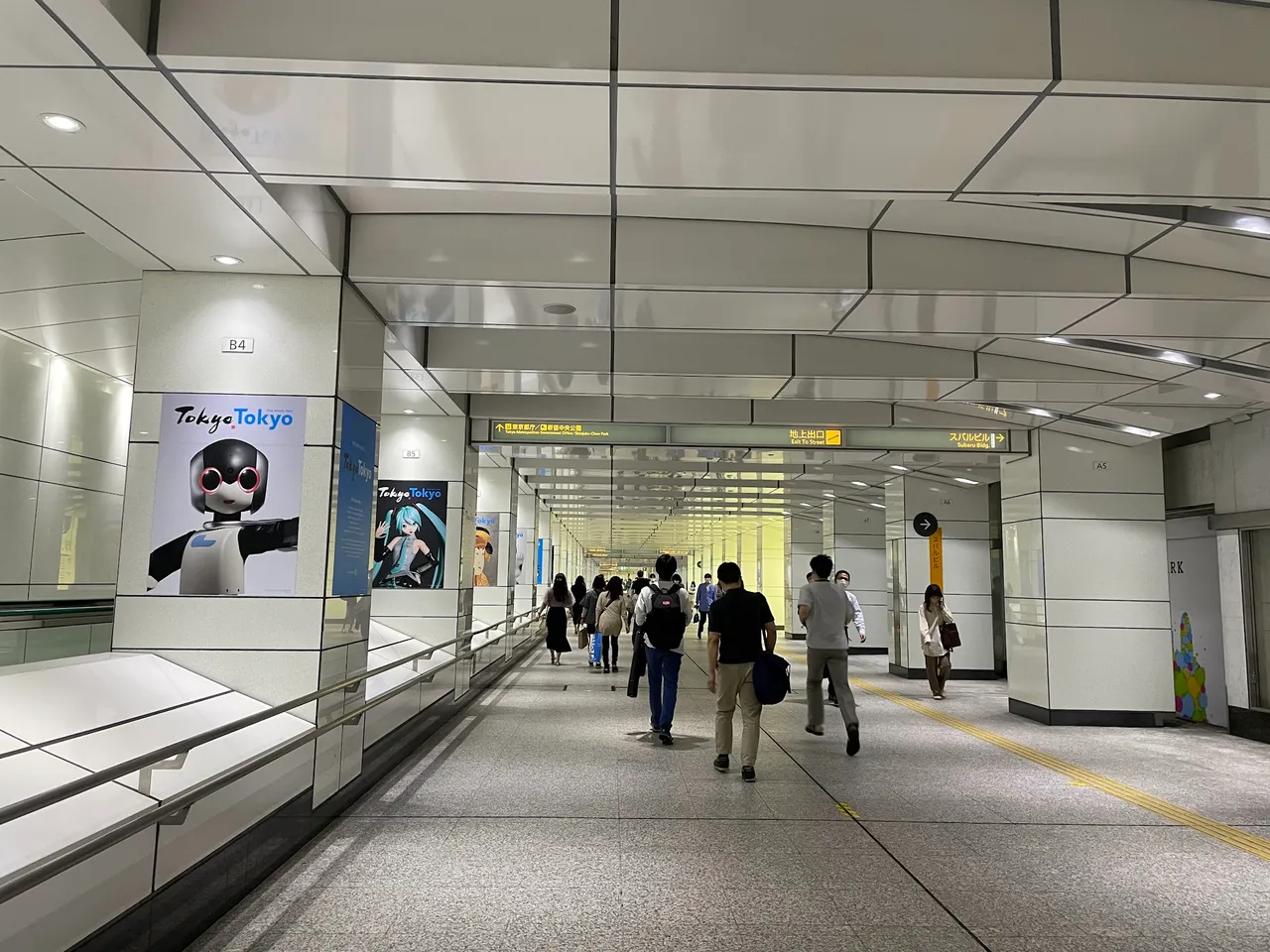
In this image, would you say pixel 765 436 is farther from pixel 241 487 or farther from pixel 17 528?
pixel 17 528

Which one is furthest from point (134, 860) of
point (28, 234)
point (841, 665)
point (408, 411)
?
point (408, 411)

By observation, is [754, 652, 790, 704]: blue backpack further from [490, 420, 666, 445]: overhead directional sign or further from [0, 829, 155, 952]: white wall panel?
[490, 420, 666, 445]: overhead directional sign

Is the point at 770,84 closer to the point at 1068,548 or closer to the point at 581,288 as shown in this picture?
the point at 581,288

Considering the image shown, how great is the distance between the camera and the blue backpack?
7.32 metres

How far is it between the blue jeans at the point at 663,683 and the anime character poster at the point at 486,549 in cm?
783

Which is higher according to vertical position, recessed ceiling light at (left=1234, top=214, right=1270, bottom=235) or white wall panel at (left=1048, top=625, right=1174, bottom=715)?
recessed ceiling light at (left=1234, top=214, right=1270, bottom=235)

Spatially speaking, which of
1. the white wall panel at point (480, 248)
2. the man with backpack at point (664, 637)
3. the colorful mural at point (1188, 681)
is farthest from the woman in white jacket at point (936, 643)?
the white wall panel at point (480, 248)

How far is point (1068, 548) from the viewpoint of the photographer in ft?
37.1

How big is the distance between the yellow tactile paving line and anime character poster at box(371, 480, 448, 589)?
6216 millimetres

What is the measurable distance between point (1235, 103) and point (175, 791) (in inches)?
206

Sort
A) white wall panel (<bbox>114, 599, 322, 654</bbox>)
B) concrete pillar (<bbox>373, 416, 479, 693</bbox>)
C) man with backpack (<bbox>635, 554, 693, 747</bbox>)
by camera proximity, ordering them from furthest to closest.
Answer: concrete pillar (<bbox>373, 416, 479, 693</bbox>) → man with backpack (<bbox>635, 554, 693, 747</bbox>) → white wall panel (<bbox>114, 599, 322, 654</bbox>)

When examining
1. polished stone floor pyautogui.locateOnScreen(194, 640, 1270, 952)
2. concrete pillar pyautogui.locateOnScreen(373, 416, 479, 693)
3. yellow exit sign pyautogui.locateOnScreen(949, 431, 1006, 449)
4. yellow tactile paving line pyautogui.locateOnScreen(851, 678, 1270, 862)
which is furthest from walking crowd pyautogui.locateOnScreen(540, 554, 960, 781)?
concrete pillar pyautogui.locateOnScreen(373, 416, 479, 693)

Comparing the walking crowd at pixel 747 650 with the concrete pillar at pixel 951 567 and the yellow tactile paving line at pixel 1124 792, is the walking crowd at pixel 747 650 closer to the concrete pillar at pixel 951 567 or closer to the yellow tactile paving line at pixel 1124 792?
the yellow tactile paving line at pixel 1124 792

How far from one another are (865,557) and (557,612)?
27.9ft
